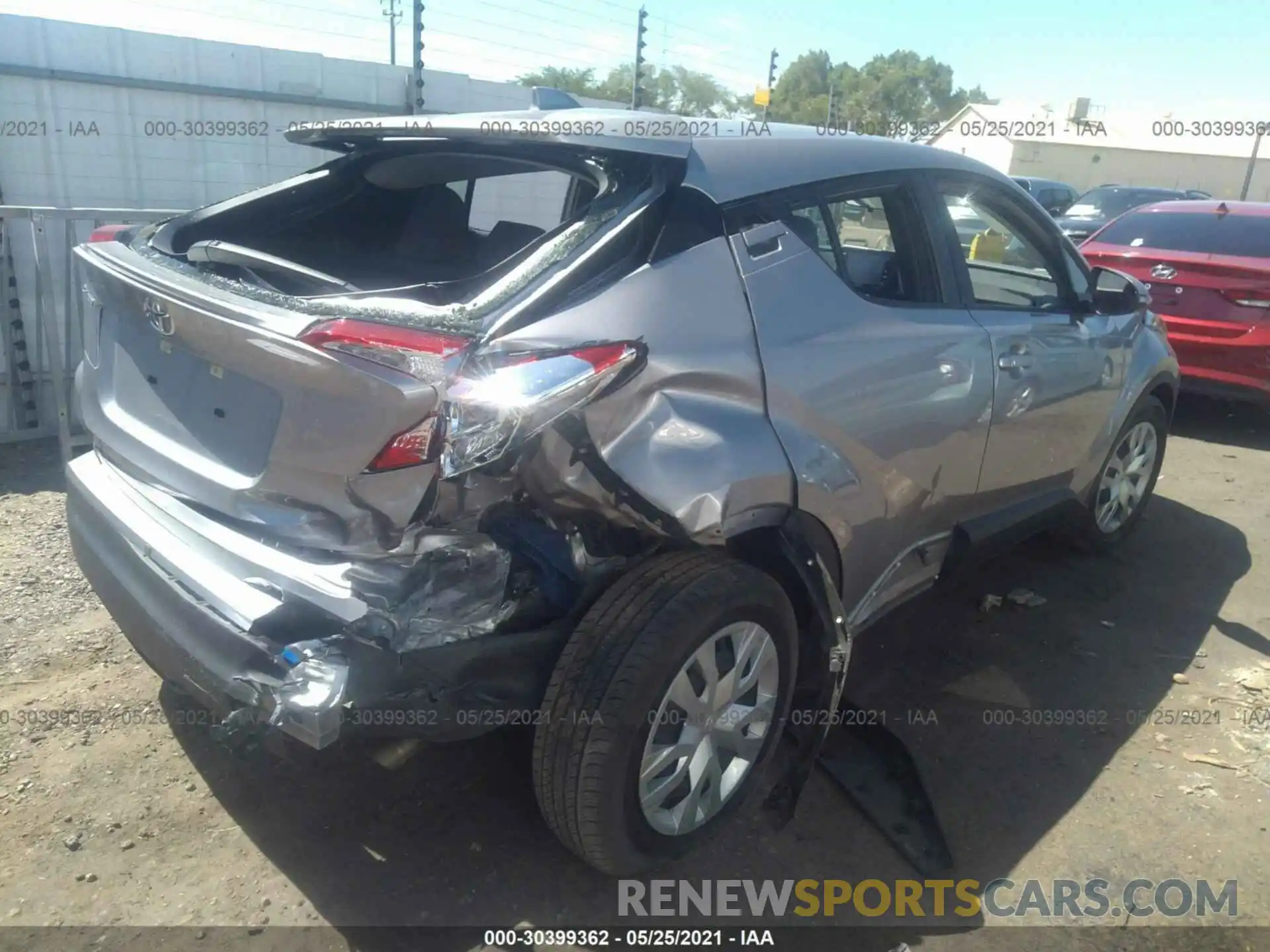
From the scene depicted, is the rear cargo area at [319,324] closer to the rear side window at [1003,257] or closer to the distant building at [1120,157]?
the rear side window at [1003,257]

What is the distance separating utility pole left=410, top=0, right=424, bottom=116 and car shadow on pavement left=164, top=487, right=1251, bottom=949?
657cm

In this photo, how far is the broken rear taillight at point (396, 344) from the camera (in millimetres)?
1957

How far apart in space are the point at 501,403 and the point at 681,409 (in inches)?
17.7

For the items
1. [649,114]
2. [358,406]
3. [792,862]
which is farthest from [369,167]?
[792,862]

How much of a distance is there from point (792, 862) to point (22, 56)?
23.4 feet

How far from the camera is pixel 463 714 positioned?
2100 mm

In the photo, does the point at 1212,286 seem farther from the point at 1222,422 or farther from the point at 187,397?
the point at 187,397

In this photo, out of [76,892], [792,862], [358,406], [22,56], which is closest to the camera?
[358,406]

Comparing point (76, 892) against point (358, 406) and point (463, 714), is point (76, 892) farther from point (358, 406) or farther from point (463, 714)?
point (358, 406)

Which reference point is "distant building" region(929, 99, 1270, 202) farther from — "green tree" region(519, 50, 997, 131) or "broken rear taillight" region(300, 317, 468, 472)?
"broken rear taillight" region(300, 317, 468, 472)

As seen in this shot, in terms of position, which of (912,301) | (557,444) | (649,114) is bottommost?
(557,444)

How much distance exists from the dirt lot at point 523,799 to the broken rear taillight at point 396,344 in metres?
1.32

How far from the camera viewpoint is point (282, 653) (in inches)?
78.8

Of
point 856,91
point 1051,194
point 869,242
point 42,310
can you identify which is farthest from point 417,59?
point 856,91
